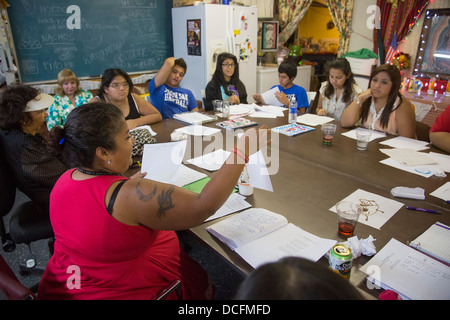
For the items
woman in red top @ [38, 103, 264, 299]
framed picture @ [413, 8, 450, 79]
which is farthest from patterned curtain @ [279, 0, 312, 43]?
woman in red top @ [38, 103, 264, 299]

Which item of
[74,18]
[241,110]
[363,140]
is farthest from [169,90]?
[363,140]

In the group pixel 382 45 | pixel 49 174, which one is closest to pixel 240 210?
pixel 49 174

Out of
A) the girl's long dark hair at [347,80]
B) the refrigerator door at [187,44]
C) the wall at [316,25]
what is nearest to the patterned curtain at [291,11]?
the refrigerator door at [187,44]

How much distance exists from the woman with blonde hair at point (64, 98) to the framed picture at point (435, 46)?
4.64 m

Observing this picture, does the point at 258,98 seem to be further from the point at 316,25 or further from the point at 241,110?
the point at 316,25

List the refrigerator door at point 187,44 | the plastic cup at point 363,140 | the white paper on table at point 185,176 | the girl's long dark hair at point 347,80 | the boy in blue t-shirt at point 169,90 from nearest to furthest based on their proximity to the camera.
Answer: the white paper on table at point 185,176, the plastic cup at point 363,140, the girl's long dark hair at point 347,80, the boy in blue t-shirt at point 169,90, the refrigerator door at point 187,44

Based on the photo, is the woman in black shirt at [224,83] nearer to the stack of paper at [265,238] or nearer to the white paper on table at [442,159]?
the white paper on table at [442,159]

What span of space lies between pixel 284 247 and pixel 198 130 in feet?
5.08

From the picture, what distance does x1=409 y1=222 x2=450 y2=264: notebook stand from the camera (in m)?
1.04

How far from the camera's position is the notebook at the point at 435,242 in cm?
104

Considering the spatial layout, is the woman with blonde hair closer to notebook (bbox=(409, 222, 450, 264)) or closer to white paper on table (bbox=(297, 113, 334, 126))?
white paper on table (bbox=(297, 113, 334, 126))

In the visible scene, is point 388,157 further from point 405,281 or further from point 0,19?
point 0,19

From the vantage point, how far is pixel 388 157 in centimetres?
188

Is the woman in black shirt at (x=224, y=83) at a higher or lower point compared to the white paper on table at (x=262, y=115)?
higher
